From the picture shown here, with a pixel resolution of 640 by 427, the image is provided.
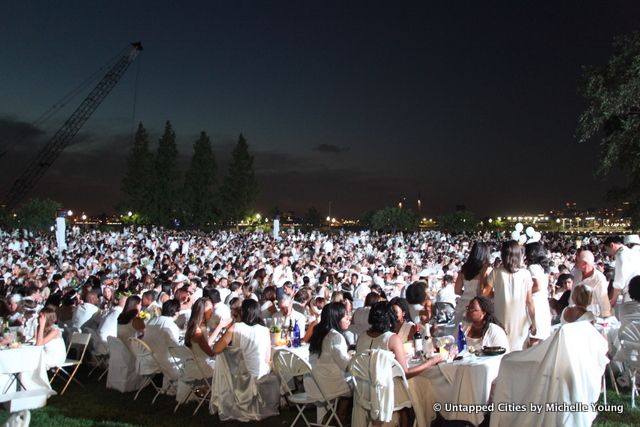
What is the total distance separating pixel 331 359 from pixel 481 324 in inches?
60.4

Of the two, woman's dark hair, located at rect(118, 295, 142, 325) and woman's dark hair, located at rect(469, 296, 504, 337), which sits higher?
woman's dark hair, located at rect(469, 296, 504, 337)

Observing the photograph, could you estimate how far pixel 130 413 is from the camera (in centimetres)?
681

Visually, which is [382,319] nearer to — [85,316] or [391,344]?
[391,344]

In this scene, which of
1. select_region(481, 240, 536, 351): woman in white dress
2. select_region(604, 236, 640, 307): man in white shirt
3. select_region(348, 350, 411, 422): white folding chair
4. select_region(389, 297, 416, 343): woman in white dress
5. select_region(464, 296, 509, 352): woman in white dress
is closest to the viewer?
select_region(348, 350, 411, 422): white folding chair

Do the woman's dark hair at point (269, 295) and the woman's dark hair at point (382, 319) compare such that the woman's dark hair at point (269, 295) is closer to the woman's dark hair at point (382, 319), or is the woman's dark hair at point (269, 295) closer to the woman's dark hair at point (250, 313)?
the woman's dark hair at point (250, 313)

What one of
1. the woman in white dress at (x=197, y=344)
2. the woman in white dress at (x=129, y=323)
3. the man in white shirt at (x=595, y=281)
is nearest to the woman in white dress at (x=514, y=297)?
the man in white shirt at (x=595, y=281)

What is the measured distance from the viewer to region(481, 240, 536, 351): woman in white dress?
5.66m

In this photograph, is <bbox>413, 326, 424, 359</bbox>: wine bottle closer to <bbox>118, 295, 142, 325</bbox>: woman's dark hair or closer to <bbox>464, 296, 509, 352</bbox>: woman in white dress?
<bbox>464, 296, 509, 352</bbox>: woman in white dress

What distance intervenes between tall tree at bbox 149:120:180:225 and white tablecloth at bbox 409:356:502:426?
5847 centimetres

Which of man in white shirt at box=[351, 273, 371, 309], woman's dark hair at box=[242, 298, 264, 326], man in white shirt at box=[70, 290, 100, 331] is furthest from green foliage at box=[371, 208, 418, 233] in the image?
woman's dark hair at box=[242, 298, 264, 326]

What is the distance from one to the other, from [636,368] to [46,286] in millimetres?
10890

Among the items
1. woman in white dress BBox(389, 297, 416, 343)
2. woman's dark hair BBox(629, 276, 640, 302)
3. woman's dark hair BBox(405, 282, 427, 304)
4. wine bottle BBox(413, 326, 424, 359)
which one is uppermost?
woman's dark hair BBox(629, 276, 640, 302)

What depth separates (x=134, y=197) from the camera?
60.9 m

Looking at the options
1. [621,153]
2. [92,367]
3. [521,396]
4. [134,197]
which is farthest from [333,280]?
[134,197]
